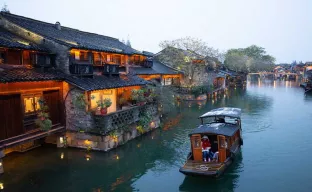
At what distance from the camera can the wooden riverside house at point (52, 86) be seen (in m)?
14.6

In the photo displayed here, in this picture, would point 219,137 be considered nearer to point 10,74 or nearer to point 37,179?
point 37,179

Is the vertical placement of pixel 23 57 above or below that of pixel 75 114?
above

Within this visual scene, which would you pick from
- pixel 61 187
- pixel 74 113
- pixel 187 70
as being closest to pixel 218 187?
pixel 61 187

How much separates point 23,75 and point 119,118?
23.7 feet

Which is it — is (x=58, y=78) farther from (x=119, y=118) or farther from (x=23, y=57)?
(x=119, y=118)

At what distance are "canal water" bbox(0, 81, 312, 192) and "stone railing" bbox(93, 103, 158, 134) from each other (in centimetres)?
183

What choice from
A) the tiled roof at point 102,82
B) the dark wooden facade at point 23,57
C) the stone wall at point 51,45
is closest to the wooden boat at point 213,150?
the tiled roof at point 102,82

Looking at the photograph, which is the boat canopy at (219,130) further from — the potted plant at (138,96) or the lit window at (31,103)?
the lit window at (31,103)

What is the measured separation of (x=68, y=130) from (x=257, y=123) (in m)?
20.2

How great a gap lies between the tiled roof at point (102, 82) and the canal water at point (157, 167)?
4843 millimetres

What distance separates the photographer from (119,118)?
1862cm

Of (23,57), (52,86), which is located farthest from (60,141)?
(23,57)

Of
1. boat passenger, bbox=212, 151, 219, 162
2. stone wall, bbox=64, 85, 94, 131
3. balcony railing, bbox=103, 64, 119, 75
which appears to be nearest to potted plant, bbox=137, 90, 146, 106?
balcony railing, bbox=103, 64, 119, 75

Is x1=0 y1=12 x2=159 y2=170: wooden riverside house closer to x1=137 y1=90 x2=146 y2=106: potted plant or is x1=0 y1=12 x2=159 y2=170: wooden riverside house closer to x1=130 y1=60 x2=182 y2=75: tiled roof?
x1=137 y1=90 x2=146 y2=106: potted plant
